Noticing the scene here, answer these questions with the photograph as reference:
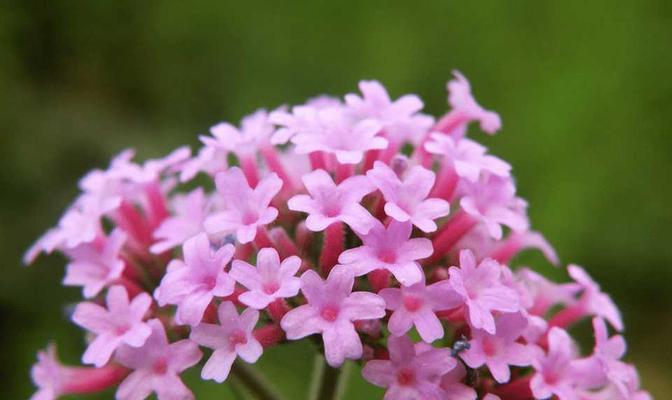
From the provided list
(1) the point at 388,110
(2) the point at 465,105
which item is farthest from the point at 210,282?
(2) the point at 465,105

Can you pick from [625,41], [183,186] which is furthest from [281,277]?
[625,41]

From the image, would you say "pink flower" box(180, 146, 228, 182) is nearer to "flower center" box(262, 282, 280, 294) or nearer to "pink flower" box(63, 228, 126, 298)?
"pink flower" box(63, 228, 126, 298)

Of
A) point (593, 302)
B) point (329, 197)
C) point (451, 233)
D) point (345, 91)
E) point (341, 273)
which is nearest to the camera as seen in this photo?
point (341, 273)

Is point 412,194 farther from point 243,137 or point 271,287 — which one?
point 243,137

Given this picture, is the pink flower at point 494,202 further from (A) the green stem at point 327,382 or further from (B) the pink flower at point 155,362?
(B) the pink flower at point 155,362

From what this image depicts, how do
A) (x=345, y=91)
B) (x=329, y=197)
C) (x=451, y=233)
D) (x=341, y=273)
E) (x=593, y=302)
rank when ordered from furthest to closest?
(x=345, y=91), (x=593, y=302), (x=451, y=233), (x=329, y=197), (x=341, y=273)

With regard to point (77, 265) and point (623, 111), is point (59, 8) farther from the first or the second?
point (623, 111)
